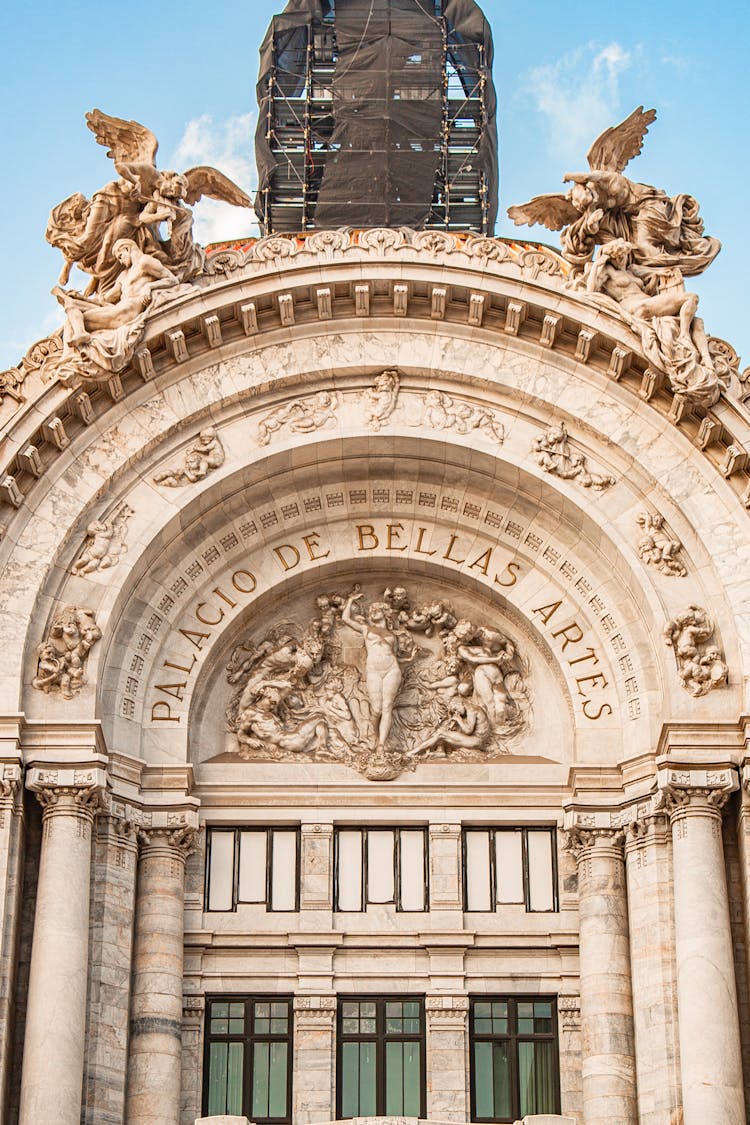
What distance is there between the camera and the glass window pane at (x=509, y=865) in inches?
1261

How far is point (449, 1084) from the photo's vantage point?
101ft

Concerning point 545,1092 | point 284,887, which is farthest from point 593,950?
point 284,887

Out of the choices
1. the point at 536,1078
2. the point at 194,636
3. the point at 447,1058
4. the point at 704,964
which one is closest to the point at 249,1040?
the point at 447,1058

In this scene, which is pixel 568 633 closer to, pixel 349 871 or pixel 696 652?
pixel 696 652

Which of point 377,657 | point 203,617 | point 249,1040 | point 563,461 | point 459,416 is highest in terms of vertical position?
point 459,416

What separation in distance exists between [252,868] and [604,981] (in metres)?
5.42

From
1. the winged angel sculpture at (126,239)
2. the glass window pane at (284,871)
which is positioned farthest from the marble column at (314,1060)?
the winged angel sculpture at (126,239)

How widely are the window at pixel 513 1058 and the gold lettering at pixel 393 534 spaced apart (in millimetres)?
6927

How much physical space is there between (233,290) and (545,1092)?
12.4 meters

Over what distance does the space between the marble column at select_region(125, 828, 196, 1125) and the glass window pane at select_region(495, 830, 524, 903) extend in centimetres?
451

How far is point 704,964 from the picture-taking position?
95.0ft

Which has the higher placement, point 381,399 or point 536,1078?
point 381,399

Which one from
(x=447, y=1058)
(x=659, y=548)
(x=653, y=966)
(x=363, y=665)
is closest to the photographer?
(x=653, y=966)

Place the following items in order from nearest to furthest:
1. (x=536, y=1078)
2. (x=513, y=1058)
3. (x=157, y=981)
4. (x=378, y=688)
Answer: (x=157, y=981) → (x=536, y=1078) → (x=513, y=1058) → (x=378, y=688)
